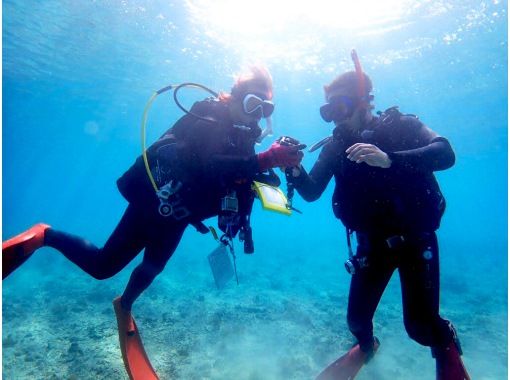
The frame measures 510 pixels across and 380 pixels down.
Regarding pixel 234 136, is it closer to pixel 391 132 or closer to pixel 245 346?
pixel 391 132

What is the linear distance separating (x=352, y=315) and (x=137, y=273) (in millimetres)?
3081

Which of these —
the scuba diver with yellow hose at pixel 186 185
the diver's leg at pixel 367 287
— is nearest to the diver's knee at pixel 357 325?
the diver's leg at pixel 367 287

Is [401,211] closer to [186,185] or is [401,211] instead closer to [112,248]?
[186,185]

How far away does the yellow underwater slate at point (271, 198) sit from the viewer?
11.3ft

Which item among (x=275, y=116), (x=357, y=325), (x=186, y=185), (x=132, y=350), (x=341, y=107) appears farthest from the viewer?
(x=275, y=116)

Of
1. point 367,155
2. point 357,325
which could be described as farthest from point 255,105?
point 357,325

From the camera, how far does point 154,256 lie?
4.48 metres

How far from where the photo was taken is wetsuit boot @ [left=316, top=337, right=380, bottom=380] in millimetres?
4477

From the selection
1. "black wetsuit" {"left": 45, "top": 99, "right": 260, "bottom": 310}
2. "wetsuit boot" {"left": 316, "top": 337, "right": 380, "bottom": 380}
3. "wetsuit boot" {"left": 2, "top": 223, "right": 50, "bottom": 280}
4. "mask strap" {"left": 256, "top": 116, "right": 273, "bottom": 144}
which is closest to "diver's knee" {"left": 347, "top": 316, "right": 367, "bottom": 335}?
"wetsuit boot" {"left": 316, "top": 337, "right": 380, "bottom": 380}

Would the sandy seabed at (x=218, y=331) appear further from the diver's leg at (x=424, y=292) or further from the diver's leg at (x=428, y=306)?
the diver's leg at (x=424, y=292)

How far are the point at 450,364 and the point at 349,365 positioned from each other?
1.34 metres

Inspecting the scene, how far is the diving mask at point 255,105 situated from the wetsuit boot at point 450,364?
354 cm

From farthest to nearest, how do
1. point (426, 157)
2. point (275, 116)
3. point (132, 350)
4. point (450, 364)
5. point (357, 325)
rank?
1. point (275, 116)
2. point (132, 350)
3. point (357, 325)
4. point (450, 364)
5. point (426, 157)

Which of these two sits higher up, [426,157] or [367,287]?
[426,157]
